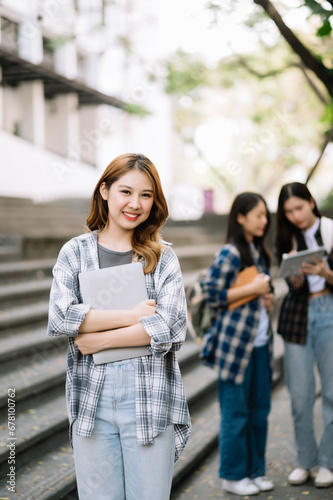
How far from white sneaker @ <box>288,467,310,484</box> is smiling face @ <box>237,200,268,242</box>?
173 centimetres

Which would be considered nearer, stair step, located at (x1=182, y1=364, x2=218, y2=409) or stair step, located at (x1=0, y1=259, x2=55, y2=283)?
stair step, located at (x1=182, y1=364, x2=218, y2=409)

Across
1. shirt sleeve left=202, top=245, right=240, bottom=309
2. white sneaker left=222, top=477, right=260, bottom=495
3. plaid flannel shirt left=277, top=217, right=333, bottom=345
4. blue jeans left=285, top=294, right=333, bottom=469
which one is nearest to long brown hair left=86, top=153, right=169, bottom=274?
shirt sleeve left=202, top=245, right=240, bottom=309

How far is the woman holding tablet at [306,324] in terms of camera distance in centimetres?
412

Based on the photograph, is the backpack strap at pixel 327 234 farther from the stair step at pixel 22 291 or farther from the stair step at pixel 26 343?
the stair step at pixel 22 291

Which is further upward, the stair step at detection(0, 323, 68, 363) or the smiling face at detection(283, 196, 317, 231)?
the smiling face at detection(283, 196, 317, 231)

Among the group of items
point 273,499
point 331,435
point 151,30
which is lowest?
point 273,499

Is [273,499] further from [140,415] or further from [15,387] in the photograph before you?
[140,415]

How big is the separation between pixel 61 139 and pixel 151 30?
16.3 feet

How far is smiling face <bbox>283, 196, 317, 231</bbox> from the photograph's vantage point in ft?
13.4

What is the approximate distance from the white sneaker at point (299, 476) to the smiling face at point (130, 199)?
8.96 ft

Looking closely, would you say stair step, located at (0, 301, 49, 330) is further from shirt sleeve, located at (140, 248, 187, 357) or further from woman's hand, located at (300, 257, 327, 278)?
shirt sleeve, located at (140, 248, 187, 357)

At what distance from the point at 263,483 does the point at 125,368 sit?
2413 millimetres

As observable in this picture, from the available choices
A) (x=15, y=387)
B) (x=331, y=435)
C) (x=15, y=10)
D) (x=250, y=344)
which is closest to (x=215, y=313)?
(x=250, y=344)

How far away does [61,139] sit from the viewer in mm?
21734
